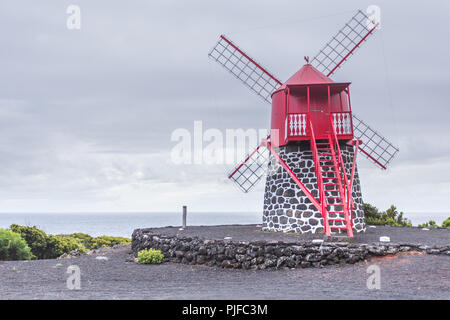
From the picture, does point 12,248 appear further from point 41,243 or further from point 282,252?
point 282,252

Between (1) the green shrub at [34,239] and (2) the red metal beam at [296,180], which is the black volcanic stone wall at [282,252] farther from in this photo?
(1) the green shrub at [34,239]

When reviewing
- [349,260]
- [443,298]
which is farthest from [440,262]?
[443,298]

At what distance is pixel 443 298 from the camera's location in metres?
6.55

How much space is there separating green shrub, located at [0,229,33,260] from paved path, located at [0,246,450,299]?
4.23 metres

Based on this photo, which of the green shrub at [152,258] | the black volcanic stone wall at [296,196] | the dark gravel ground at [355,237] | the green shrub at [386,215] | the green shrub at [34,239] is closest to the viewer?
the dark gravel ground at [355,237]

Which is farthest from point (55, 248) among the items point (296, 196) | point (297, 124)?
point (297, 124)

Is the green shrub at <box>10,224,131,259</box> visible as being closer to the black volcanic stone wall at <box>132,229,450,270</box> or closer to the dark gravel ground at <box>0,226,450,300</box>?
the dark gravel ground at <box>0,226,450,300</box>

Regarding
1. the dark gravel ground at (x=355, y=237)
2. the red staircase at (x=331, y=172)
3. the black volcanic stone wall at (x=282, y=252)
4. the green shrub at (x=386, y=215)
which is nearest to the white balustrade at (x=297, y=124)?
the red staircase at (x=331, y=172)

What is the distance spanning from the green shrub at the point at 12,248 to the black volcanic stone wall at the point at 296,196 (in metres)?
9.39

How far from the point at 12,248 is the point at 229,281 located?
10.7 meters

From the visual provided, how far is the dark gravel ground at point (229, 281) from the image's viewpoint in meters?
6.99

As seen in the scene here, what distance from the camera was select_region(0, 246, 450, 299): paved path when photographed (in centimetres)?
699
